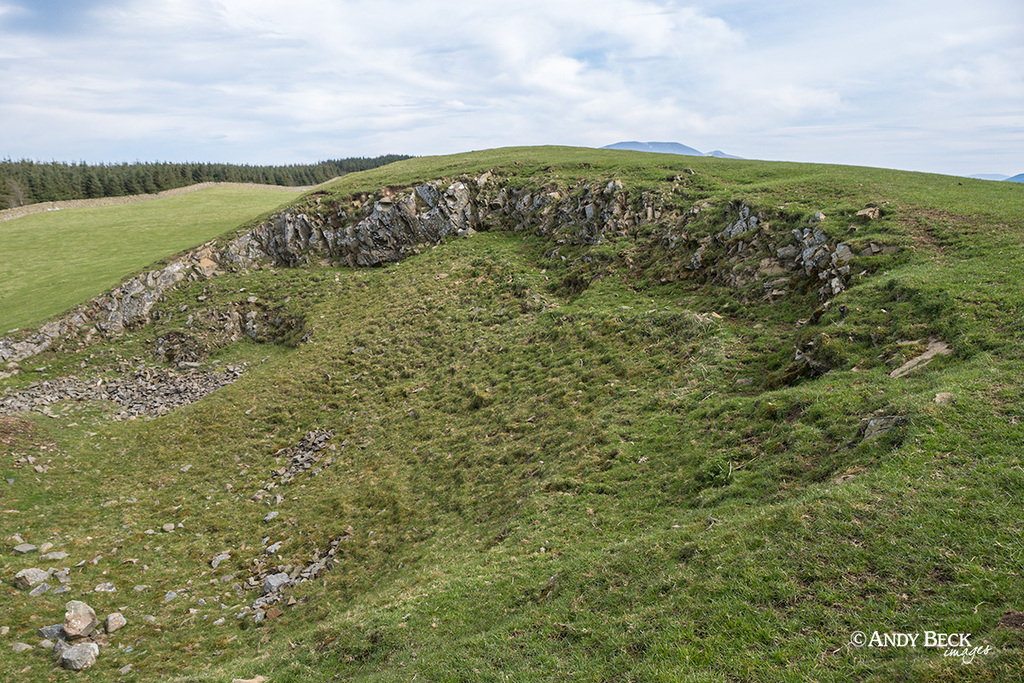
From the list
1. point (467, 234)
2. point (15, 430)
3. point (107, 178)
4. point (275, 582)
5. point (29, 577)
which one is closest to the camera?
point (29, 577)

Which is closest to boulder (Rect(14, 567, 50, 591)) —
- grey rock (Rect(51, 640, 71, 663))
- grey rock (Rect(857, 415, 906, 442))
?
grey rock (Rect(51, 640, 71, 663))

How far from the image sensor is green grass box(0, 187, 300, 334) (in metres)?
35.1

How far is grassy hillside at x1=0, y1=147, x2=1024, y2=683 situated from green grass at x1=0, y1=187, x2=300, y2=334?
304 inches

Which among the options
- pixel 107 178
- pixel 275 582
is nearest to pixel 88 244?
pixel 275 582

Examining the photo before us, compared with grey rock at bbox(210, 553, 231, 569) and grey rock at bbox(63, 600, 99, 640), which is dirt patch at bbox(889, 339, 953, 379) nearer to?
grey rock at bbox(210, 553, 231, 569)

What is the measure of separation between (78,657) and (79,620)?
1.52 m

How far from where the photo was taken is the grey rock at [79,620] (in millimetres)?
12312

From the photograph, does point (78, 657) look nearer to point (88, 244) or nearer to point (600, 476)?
point (600, 476)

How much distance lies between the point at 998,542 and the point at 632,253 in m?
23.3

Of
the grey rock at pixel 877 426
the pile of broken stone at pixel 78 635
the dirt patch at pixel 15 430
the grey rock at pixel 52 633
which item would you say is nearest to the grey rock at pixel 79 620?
the pile of broken stone at pixel 78 635

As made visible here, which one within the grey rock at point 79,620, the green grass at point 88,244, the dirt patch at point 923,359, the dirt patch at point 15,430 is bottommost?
the grey rock at point 79,620

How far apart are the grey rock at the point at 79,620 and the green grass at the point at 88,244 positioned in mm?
29184

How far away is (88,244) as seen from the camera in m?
46.7

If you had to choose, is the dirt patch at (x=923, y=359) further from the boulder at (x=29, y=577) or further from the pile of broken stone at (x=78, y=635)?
the boulder at (x=29, y=577)
